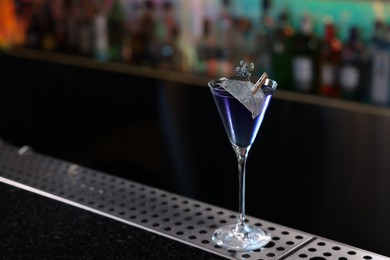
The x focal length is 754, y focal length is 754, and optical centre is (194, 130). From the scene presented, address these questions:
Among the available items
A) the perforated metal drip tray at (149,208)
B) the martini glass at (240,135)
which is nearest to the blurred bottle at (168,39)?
the perforated metal drip tray at (149,208)

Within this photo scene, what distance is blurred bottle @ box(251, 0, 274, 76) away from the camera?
2807 mm

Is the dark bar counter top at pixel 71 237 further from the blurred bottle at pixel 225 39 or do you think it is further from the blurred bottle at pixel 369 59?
the blurred bottle at pixel 225 39

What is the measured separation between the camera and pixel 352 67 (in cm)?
259

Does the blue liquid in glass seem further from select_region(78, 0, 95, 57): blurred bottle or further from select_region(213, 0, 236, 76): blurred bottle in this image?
select_region(78, 0, 95, 57): blurred bottle

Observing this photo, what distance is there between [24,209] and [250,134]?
460 mm

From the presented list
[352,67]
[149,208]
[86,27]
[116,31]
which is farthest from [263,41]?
[149,208]

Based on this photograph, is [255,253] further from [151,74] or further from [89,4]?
[89,4]

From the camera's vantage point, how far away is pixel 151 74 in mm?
3053

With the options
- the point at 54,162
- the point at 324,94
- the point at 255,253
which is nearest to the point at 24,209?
the point at 54,162

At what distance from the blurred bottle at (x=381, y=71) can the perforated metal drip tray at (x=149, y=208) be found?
1268 millimetres

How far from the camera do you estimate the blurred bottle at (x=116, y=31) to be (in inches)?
128

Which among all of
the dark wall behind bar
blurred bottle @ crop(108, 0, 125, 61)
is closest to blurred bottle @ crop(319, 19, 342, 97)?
the dark wall behind bar

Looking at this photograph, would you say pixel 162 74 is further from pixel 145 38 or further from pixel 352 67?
pixel 352 67

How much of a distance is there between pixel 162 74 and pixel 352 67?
0.80 meters
